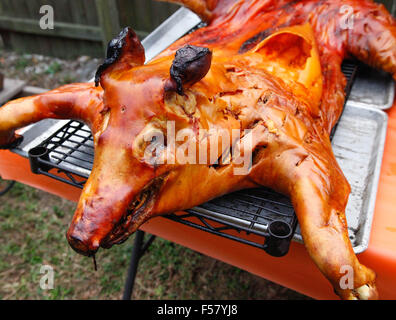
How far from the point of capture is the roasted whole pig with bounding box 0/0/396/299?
44.3 inches

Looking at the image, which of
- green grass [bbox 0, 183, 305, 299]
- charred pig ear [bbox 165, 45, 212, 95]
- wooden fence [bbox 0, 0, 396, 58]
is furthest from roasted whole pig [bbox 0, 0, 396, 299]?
wooden fence [bbox 0, 0, 396, 58]

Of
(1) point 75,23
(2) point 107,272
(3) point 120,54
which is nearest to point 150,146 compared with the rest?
(3) point 120,54

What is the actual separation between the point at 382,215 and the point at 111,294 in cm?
201

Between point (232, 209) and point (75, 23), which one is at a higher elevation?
point (232, 209)

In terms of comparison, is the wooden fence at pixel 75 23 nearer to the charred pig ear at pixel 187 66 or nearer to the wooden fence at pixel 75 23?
the wooden fence at pixel 75 23

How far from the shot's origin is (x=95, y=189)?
111cm

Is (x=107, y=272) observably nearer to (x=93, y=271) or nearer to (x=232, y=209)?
(x=93, y=271)

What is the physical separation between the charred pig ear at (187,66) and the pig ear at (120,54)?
0.74ft

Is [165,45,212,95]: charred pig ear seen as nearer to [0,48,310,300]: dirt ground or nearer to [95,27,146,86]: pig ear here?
[95,27,146,86]: pig ear

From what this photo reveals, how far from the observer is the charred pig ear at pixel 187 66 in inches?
43.1

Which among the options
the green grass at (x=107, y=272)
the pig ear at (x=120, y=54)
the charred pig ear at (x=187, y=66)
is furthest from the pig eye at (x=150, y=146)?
the green grass at (x=107, y=272)

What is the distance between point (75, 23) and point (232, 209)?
208 inches

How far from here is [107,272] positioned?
284 centimetres

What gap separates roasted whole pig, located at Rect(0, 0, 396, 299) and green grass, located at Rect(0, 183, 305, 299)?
144cm
